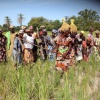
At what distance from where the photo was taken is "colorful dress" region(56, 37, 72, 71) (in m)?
5.87

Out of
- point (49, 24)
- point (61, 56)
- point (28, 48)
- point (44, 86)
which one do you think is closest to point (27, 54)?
point (28, 48)

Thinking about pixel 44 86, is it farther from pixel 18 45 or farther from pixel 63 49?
pixel 18 45

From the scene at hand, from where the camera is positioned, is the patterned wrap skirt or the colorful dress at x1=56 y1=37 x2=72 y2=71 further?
the patterned wrap skirt

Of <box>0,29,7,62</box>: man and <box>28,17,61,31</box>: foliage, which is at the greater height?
<box>28,17,61,31</box>: foliage

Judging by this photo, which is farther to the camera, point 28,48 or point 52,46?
point 52,46

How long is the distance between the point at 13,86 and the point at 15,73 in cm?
19

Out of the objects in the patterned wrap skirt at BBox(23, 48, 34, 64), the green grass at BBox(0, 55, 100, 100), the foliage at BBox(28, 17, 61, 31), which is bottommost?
the green grass at BBox(0, 55, 100, 100)

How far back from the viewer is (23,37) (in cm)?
794

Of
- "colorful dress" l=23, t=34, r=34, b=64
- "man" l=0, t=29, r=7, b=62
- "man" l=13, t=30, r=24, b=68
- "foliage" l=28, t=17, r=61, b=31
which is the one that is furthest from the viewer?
"foliage" l=28, t=17, r=61, b=31

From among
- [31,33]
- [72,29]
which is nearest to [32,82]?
[72,29]

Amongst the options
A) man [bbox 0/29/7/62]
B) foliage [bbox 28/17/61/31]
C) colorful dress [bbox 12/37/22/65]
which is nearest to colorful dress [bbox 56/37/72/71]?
colorful dress [bbox 12/37/22/65]

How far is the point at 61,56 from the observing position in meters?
5.96

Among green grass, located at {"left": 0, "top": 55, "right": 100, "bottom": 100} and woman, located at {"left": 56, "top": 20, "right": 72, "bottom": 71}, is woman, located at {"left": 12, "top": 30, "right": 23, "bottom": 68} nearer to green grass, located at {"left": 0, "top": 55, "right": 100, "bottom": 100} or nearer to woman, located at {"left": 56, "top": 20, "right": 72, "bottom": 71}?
woman, located at {"left": 56, "top": 20, "right": 72, "bottom": 71}

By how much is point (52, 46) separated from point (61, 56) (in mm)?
2704
